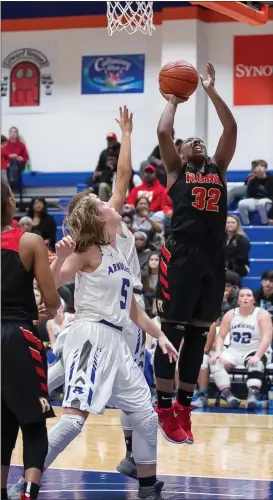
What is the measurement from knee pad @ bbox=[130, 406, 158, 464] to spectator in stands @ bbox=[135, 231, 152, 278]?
756 cm

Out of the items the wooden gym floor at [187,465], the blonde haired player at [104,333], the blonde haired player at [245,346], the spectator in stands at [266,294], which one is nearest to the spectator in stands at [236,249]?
the spectator in stands at [266,294]

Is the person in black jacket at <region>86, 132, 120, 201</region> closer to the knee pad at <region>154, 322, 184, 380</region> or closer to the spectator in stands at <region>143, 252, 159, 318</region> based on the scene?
the spectator in stands at <region>143, 252, 159, 318</region>

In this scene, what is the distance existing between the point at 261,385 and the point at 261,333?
0.63m

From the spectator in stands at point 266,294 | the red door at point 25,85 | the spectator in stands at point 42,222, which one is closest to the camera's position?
the spectator in stands at point 266,294

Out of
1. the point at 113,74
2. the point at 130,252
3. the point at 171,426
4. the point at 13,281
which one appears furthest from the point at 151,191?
the point at 13,281

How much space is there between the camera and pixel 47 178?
2062 cm

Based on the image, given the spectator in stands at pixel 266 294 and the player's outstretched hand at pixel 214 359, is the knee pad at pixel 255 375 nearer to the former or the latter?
the player's outstretched hand at pixel 214 359

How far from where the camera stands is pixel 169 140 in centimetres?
671

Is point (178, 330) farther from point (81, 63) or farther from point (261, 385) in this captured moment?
point (81, 63)

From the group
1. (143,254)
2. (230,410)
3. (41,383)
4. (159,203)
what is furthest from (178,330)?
(159,203)

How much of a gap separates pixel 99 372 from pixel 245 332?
6120mm

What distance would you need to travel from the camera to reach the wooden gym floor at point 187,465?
6.41 m

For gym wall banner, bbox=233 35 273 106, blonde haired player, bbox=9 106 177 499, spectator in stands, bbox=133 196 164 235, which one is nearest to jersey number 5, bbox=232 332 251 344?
spectator in stands, bbox=133 196 164 235

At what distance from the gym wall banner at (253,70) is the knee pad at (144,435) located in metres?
14.5
